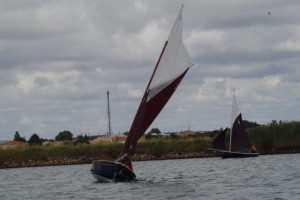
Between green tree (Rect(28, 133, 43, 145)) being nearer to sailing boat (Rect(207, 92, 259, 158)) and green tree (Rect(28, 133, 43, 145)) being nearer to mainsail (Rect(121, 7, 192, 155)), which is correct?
sailing boat (Rect(207, 92, 259, 158))

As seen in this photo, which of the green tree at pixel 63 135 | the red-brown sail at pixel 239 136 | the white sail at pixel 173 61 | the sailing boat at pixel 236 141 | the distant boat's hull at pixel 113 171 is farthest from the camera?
the green tree at pixel 63 135

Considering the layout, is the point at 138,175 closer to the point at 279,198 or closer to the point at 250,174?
the point at 250,174

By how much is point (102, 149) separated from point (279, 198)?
183 ft

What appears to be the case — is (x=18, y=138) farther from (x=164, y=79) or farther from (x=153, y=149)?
(x=164, y=79)

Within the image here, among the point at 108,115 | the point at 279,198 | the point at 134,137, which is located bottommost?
the point at 279,198

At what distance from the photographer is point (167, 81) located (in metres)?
47.8

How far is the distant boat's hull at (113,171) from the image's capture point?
51.4 m

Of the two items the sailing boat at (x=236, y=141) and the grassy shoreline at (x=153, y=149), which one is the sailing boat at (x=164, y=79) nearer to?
the sailing boat at (x=236, y=141)

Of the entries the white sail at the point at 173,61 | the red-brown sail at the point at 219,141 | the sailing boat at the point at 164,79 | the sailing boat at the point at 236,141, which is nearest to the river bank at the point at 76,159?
the sailing boat at the point at 236,141

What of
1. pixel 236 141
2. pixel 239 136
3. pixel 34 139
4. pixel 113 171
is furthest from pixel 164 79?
pixel 34 139

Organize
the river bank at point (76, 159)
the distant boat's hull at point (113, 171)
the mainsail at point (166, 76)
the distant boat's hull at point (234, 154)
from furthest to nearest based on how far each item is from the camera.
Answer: the river bank at point (76, 159) → the distant boat's hull at point (234, 154) → the distant boat's hull at point (113, 171) → the mainsail at point (166, 76)


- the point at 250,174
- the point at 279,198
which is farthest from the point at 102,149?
the point at 279,198

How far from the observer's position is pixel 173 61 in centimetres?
4784

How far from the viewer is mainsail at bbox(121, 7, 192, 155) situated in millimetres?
47562
